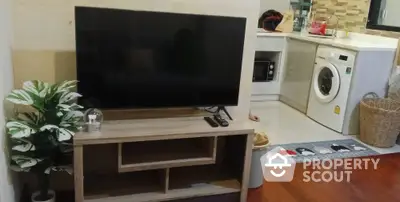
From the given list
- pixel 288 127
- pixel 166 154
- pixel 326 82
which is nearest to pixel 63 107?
pixel 166 154

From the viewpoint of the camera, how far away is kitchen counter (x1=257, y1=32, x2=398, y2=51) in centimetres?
327

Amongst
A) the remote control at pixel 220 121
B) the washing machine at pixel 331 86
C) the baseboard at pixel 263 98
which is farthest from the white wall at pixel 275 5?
the remote control at pixel 220 121

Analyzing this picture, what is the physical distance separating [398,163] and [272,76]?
1871 mm

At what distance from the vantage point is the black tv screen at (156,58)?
5.89 ft

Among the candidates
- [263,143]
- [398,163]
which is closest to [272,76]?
[398,163]

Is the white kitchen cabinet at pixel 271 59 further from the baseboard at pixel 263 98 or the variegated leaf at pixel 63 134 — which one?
the variegated leaf at pixel 63 134

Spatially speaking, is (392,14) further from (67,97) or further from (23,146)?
(23,146)

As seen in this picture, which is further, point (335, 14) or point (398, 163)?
point (335, 14)

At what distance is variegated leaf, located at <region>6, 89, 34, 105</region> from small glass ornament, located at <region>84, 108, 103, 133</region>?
270mm

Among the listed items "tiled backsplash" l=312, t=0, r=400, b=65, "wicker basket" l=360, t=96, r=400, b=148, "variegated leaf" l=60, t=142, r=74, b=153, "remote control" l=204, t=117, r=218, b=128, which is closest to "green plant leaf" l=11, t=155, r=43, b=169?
"variegated leaf" l=60, t=142, r=74, b=153

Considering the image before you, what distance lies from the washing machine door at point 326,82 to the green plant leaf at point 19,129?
2.77m

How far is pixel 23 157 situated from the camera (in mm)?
1724

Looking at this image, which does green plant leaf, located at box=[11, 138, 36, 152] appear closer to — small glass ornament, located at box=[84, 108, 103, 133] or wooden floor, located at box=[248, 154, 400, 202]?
small glass ornament, located at box=[84, 108, 103, 133]

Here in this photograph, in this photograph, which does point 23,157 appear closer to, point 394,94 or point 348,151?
point 348,151
